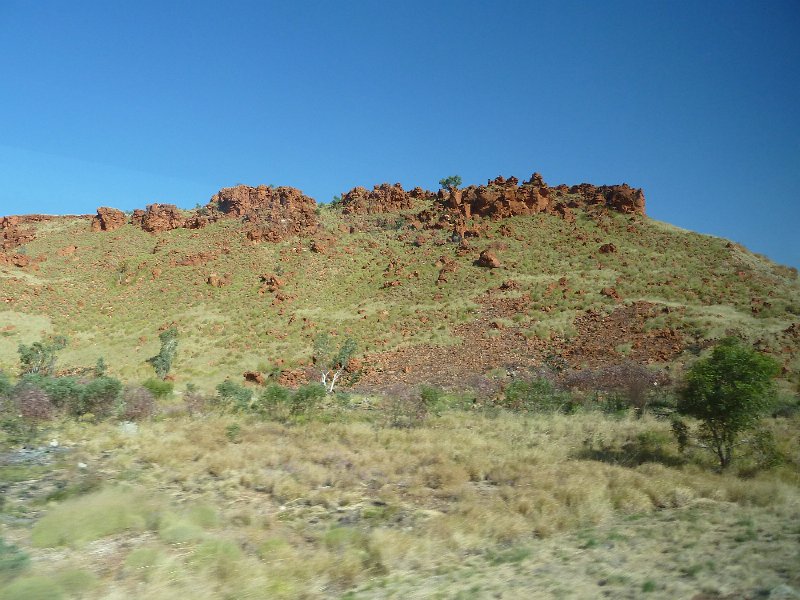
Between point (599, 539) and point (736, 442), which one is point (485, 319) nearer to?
point (736, 442)

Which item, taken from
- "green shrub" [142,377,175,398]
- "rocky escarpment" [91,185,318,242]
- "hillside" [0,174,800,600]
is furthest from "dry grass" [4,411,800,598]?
"rocky escarpment" [91,185,318,242]

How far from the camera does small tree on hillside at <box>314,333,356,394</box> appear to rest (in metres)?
31.9

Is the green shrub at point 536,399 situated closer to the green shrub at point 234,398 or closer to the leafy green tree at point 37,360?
the green shrub at point 234,398

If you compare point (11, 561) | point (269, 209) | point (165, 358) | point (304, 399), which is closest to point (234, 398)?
point (304, 399)

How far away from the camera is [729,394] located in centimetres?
1095

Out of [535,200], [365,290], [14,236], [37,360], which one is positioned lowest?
[37,360]

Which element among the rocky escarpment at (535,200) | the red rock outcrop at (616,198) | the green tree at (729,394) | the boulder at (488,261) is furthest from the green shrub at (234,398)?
the red rock outcrop at (616,198)

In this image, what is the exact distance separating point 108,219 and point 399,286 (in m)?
42.5

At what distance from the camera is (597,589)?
5.39 metres

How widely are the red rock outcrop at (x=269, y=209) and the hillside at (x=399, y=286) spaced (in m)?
0.30

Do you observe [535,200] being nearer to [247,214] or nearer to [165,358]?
[247,214]

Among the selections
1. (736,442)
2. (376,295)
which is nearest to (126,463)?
(736,442)

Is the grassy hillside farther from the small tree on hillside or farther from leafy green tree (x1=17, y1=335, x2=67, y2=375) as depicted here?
the small tree on hillside

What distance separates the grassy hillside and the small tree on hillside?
2875 millimetres
